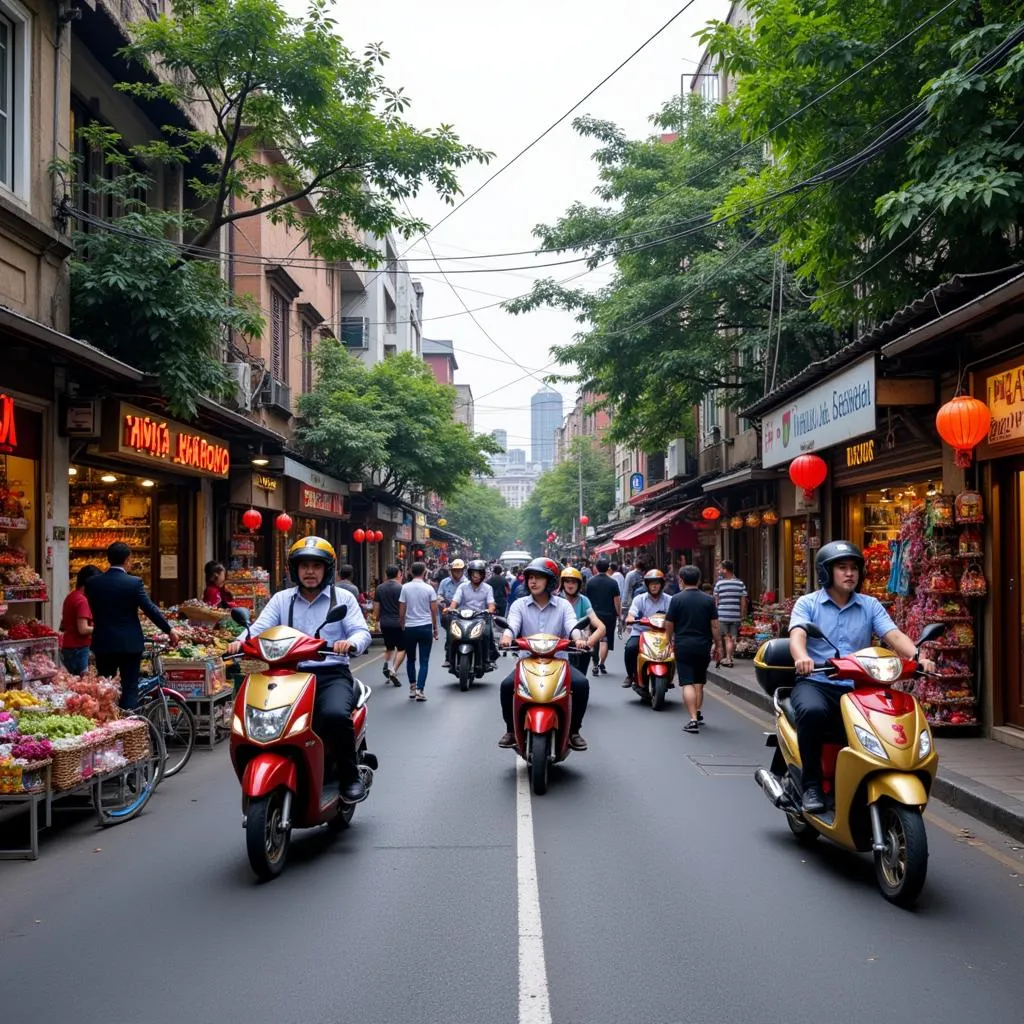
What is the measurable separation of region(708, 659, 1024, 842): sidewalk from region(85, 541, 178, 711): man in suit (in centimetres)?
675

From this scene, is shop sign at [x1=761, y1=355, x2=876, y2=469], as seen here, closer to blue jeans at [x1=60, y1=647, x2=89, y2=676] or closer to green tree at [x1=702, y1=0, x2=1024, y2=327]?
green tree at [x1=702, y1=0, x2=1024, y2=327]

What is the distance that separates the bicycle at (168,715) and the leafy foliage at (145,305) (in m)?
4.36

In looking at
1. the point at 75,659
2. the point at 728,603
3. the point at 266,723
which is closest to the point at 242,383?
the point at 728,603

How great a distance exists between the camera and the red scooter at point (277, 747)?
19.0ft

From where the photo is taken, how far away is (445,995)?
426cm

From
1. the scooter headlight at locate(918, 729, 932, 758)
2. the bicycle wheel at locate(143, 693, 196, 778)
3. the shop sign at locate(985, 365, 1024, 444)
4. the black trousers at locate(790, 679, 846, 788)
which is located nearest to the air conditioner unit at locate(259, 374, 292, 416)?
the bicycle wheel at locate(143, 693, 196, 778)

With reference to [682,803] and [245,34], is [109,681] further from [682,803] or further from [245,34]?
[245,34]

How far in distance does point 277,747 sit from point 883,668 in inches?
140

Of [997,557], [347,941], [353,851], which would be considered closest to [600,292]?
[997,557]

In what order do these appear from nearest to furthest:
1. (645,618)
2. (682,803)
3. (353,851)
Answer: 1. (353,851)
2. (682,803)
3. (645,618)

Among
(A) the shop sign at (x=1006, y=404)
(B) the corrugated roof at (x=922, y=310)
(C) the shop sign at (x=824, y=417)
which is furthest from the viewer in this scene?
(C) the shop sign at (x=824, y=417)

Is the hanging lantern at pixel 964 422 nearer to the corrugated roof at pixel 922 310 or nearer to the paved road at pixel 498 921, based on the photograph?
the corrugated roof at pixel 922 310

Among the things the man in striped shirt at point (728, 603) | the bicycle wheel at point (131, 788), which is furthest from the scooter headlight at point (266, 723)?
the man in striped shirt at point (728, 603)

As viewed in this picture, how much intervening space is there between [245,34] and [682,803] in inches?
428
